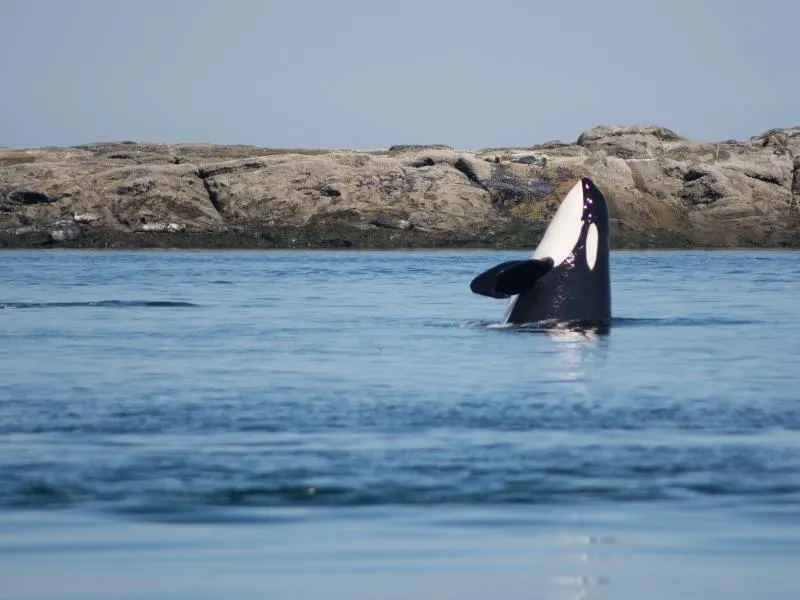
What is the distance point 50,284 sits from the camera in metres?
36.2

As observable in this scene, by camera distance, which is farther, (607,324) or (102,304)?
(102,304)

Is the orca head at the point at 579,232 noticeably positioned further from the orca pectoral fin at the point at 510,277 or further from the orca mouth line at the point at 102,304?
the orca mouth line at the point at 102,304

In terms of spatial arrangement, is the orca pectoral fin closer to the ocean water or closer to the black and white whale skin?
the black and white whale skin

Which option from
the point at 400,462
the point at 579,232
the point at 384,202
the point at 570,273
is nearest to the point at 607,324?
the point at 570,273

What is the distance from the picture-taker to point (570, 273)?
1853cm

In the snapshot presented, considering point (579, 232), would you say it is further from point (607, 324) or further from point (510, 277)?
point (607, 324)

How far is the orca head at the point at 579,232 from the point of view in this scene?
18.4 m

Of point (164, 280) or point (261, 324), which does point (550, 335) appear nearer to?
point (261, 324)

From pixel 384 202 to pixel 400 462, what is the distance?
68349mm

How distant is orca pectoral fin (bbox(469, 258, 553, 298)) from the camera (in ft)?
58.2

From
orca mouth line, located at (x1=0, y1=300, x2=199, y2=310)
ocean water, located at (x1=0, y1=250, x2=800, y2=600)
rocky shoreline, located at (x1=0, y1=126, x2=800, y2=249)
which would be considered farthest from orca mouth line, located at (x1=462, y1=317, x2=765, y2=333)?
rocky shoreline, located at (x1=0, y1=126, x2=800, y2=249)

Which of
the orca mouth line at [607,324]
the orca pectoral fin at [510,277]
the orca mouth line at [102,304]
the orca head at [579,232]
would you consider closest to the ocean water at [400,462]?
the orca mouth line at [607,324]

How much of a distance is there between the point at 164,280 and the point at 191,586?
3315 cm

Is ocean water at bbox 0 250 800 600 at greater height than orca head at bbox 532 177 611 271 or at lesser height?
lesser
